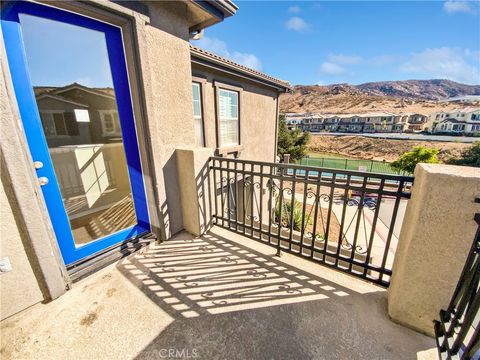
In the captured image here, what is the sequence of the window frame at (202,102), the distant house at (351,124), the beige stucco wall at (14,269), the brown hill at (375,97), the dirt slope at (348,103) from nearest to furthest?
the beige stucco wall at (14,269), the window frame at (202,102), the distant house at (351,124), the dirt slope at (348,103), the brown hill at (375,97)

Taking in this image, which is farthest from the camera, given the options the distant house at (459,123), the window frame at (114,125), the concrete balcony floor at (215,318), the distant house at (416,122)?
the distant house at (416,122)

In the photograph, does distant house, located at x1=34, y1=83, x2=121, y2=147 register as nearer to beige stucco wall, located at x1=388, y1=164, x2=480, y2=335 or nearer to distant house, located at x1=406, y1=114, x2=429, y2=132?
beige stucco wall, located at x1=388, y1=164, x2=480, y2=335

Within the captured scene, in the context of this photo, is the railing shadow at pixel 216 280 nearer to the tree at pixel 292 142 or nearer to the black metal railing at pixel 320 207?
the black metal railing at pixel 320 207

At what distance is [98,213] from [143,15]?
2.51 metres

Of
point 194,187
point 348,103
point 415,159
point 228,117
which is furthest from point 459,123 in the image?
point 194,187

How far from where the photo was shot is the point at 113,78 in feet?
7.79

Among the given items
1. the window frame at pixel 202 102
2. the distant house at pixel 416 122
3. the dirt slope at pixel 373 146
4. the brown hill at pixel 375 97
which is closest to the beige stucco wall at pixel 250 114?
the window frame at pixel 202 102

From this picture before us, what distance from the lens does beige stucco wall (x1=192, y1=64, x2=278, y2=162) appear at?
5.28m

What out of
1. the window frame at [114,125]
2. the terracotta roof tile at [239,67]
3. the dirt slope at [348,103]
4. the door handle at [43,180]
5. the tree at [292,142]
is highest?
the dirt slope at [348,103]

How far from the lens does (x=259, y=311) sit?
6.32ft

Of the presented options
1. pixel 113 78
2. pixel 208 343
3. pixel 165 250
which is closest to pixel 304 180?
pixel 208 343

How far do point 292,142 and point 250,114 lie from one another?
12751 mm

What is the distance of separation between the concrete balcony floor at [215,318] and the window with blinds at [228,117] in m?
4.39

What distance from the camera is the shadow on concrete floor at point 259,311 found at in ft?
5.26
